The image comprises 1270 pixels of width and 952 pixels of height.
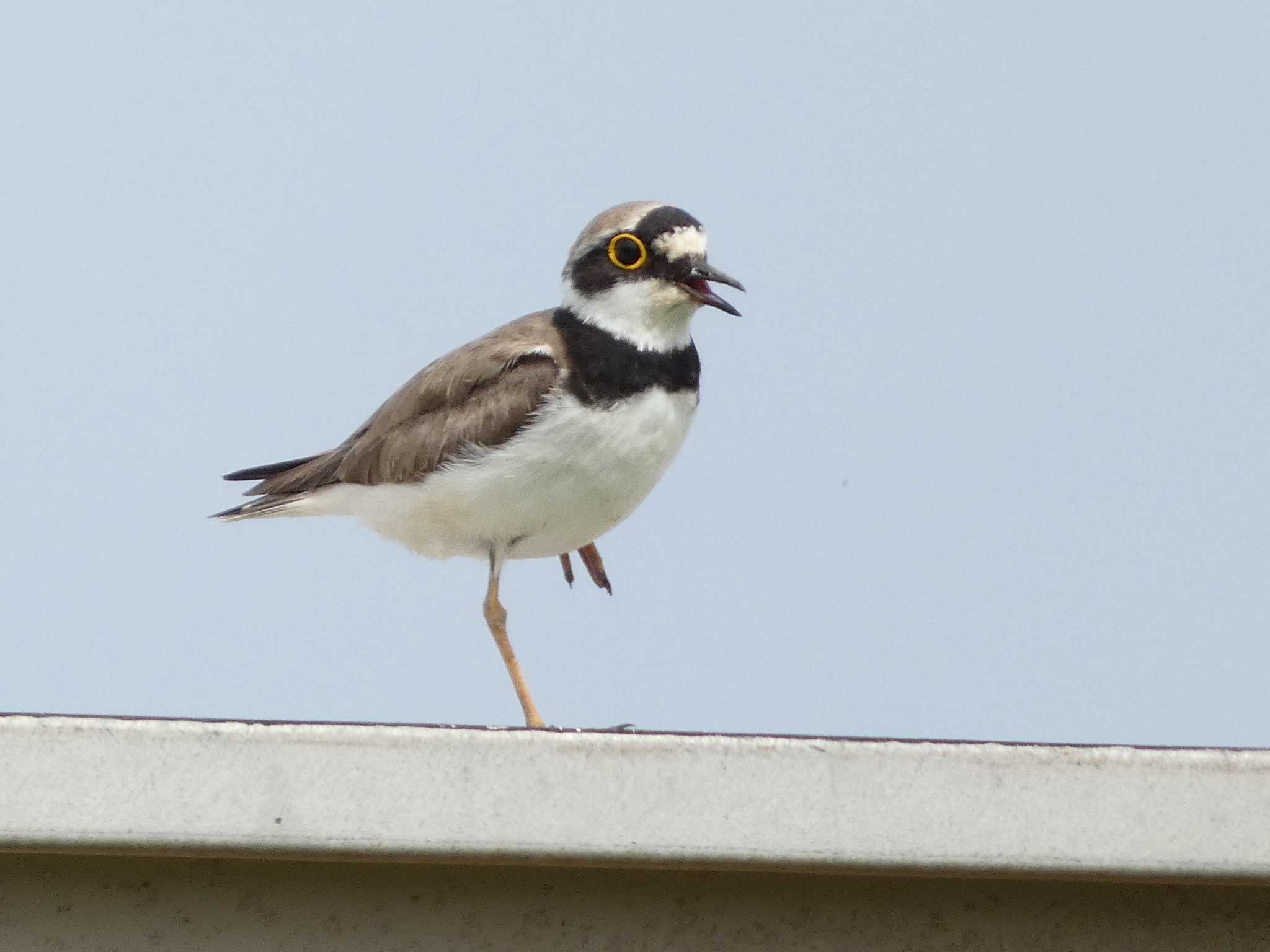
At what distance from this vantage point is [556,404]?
503 cm

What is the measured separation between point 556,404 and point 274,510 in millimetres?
1469

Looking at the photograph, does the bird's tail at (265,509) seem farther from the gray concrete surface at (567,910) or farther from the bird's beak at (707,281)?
the gray concrete surface at (567,910)

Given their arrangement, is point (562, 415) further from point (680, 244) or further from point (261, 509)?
point (261, 509)

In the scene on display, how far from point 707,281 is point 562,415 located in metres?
0.63

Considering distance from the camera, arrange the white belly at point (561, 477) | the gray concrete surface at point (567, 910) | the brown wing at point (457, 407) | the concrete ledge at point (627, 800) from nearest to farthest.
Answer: the concrete ledge at point (627, 800) < the gray concrete surface at point (567, 910) < the white belly at point (561, 477) < the brown wing at point (457, 407)

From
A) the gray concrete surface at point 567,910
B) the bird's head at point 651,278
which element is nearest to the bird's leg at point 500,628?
the bird's head at point 651,278

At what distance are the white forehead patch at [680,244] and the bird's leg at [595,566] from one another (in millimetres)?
1192

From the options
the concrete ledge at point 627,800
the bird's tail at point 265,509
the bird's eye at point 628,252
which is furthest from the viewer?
the bird's tail at point 265,509

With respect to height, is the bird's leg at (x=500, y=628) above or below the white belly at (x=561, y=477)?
below

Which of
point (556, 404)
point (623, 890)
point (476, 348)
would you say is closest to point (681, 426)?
point (556, 404)

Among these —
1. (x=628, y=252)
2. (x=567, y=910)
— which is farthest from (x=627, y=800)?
(x=628, y=252)

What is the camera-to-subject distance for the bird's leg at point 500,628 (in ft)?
17.6

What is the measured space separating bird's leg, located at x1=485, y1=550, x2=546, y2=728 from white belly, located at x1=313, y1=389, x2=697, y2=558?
79mm

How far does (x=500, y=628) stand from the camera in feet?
18.0
